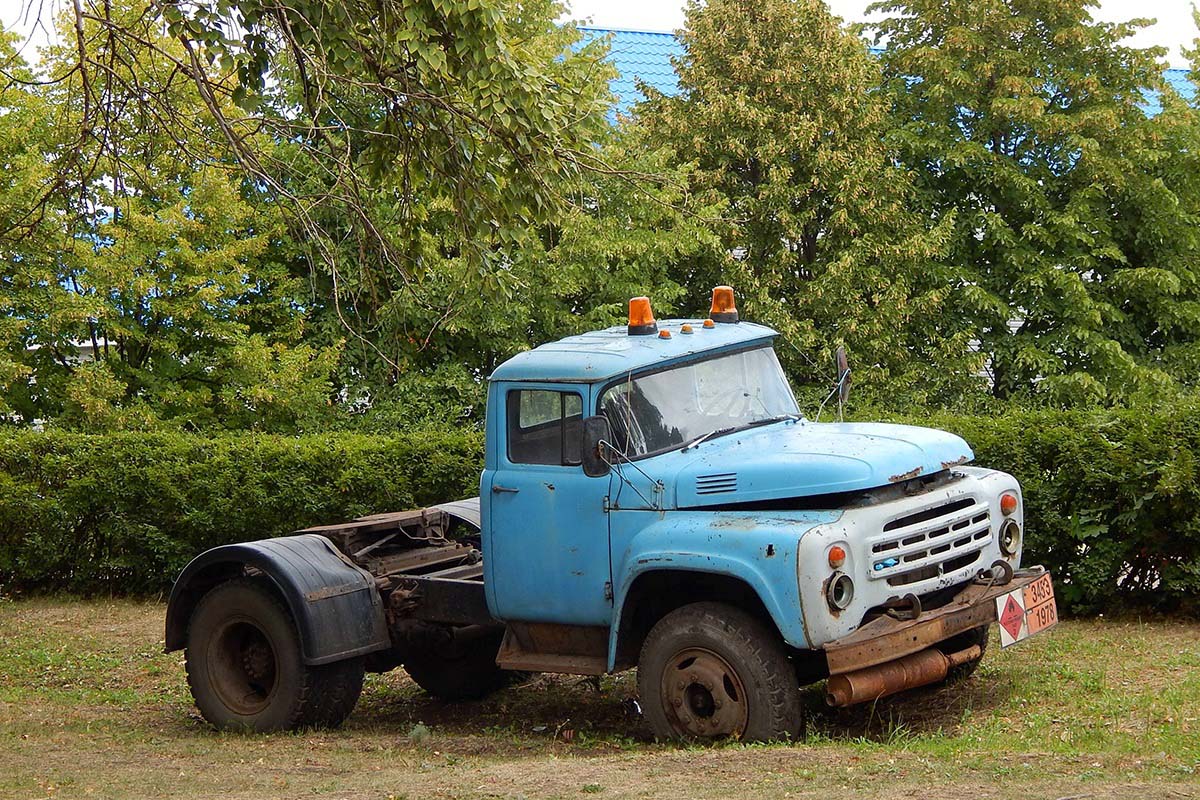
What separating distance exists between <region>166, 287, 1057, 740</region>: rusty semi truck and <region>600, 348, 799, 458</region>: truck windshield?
0.01 metres

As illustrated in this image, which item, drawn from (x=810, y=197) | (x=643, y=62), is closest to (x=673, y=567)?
(x=810, y=197)

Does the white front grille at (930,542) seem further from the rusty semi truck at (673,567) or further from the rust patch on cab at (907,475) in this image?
the rust patch on cab at (907,475)

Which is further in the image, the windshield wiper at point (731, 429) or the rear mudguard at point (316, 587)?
the rear mudguard at point (316, 587)

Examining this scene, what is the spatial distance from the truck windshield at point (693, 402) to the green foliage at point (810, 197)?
A: 1129 centimetres

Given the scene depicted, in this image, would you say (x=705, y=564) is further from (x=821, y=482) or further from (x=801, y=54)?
(x=801, y=54)

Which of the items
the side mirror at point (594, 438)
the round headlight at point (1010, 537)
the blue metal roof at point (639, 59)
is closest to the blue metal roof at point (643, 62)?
the blue metal roof at point (639, 59)

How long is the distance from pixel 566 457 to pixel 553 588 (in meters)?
0.71

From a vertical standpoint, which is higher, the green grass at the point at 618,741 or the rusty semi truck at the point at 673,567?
the rusty semi truck at the point at 673,567

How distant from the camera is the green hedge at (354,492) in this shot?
1018 centimetres

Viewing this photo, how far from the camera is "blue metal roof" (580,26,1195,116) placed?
26328 millimetres

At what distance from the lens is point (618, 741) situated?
7.97 metres

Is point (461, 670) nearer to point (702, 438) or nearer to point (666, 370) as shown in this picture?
point (702, 438)

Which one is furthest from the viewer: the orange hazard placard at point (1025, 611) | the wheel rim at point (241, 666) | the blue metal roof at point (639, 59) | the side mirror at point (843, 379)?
the blue metal roof at point (639, 59)

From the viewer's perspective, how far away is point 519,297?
18.0m
